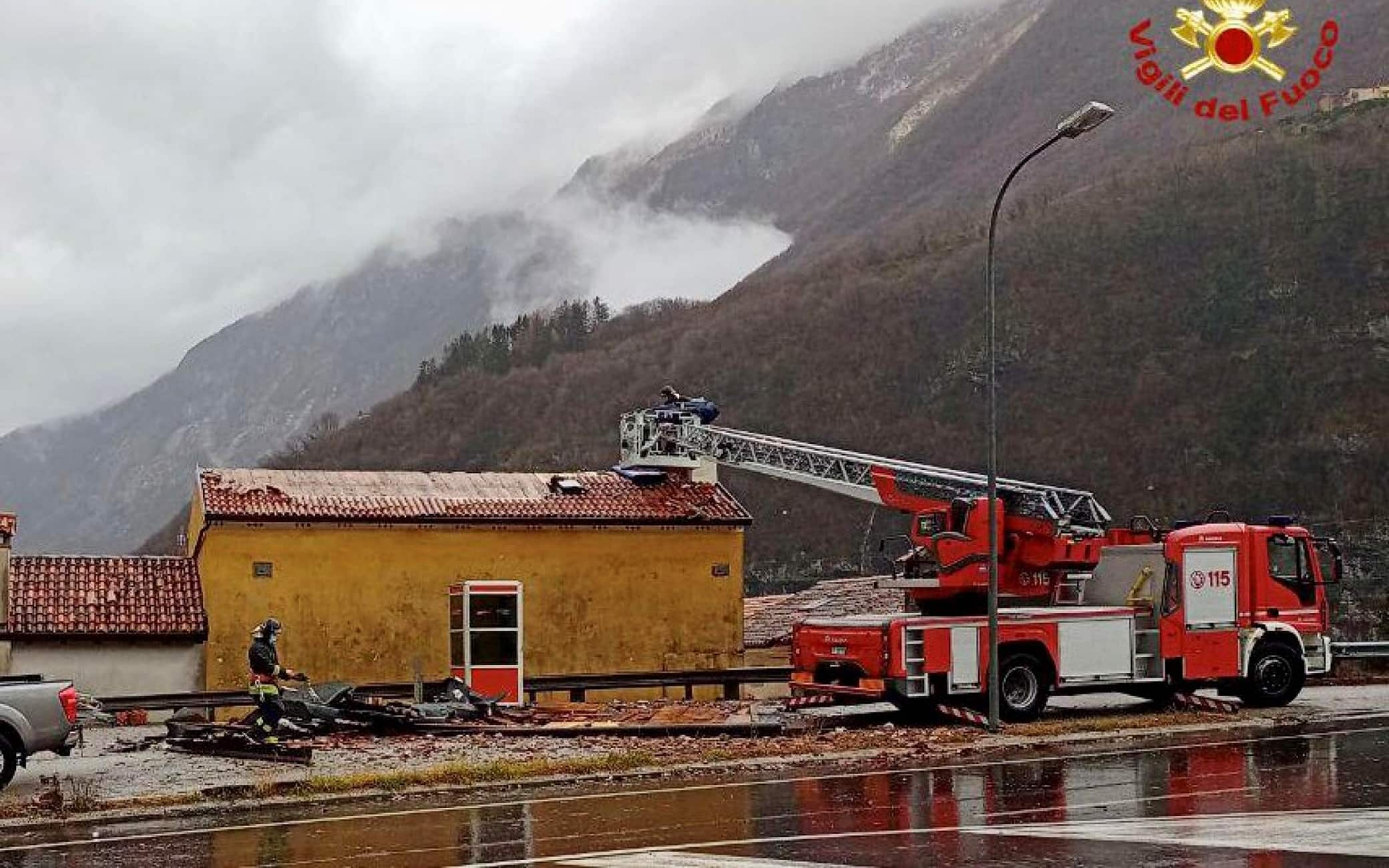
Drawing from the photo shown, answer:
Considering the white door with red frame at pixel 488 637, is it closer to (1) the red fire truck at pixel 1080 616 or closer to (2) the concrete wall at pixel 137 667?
(2) the concrete wall at pixel 137 667

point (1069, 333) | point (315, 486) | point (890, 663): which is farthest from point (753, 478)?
point (890, 663)

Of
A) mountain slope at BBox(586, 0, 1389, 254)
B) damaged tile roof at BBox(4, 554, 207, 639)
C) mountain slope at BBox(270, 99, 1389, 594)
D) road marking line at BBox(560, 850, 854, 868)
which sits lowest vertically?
road marking line at BBox(560, 850, 854, 868)

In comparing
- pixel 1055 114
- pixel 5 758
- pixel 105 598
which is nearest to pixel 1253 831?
pixel 5 758

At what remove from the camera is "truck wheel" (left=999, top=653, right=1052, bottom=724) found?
2138 centimetres

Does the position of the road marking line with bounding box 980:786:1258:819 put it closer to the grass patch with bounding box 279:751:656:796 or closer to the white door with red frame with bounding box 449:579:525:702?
the grass patch with bounding box 279:751:656:796

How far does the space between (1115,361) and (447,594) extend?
209ft

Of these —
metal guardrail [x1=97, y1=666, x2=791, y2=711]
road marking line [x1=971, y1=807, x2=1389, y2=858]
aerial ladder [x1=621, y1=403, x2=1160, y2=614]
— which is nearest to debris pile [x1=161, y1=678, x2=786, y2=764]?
metal guardrail [x1=97, y1=666, x2=791, y2=711]

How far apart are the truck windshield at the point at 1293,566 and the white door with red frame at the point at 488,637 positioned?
1259 centimetres

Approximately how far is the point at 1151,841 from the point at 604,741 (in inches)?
401

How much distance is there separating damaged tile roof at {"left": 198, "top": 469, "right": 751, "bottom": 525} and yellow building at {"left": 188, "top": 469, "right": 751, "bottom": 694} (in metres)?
0.05

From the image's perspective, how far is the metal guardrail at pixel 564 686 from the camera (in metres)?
25.2

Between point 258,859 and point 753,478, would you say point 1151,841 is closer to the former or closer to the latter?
point 258,859

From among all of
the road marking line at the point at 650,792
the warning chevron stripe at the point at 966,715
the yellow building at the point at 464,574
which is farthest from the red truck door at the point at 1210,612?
the yellow building at the point at 464,574

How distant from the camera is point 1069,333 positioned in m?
86.9
